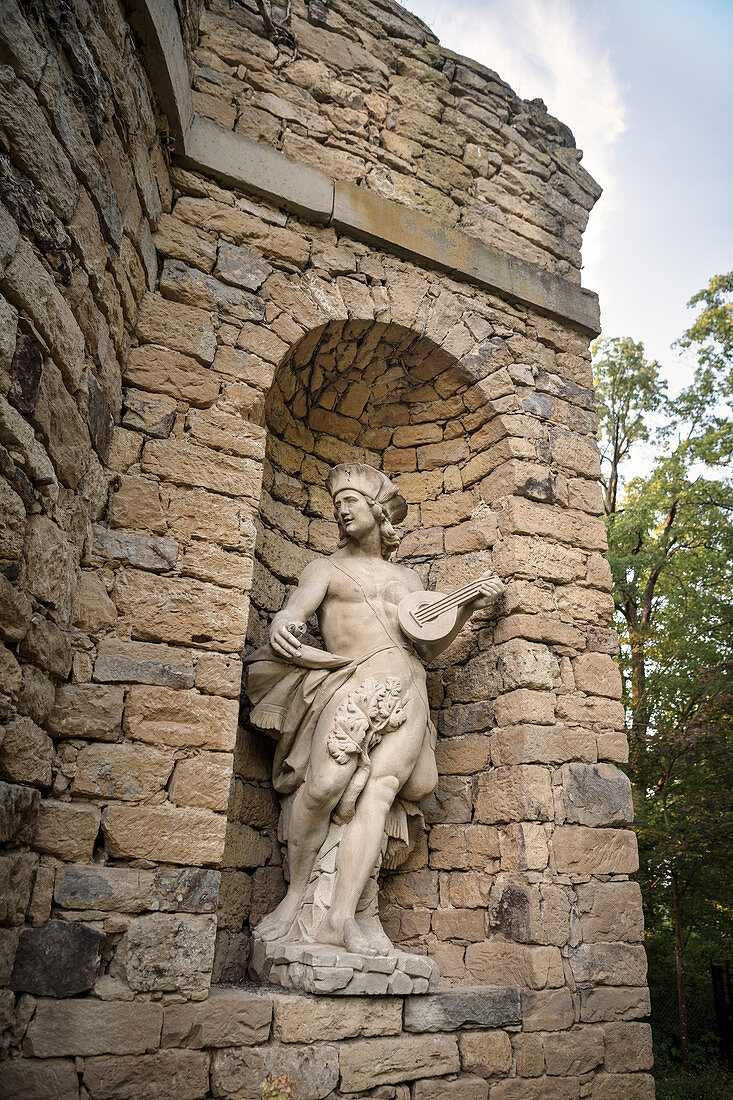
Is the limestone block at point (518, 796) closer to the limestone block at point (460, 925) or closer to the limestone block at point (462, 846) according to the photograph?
the limestone block at point (462, 846)

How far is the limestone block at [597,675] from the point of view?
152 inches

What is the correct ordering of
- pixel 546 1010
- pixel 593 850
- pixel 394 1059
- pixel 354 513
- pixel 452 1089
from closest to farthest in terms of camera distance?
pixel 394 1059 → pixel 452 1089 → pixel 546 1010 → pixel 593 850 → pixel 354 513

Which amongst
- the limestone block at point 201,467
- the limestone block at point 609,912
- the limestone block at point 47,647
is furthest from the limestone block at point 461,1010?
the limestone block at point 201,467

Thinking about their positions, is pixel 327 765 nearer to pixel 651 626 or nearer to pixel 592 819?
pixel 592 819

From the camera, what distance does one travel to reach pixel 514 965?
10.7 feet

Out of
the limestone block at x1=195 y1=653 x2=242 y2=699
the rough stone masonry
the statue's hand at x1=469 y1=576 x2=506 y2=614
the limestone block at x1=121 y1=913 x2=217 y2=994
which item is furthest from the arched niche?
the limestone block at x1=121 y1=913 x2=217 y2=994

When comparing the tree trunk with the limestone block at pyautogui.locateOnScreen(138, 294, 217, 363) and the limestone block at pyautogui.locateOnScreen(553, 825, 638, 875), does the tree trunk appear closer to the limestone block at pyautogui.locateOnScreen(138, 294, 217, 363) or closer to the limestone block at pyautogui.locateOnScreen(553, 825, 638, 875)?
the limestone block at pyautogui.locateOnScreen(553, 825, 638, 875)

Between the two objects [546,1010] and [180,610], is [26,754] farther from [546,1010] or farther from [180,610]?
[546,1010]

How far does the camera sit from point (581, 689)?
3.84 m

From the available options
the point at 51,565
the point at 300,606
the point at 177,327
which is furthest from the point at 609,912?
the point at 177,327

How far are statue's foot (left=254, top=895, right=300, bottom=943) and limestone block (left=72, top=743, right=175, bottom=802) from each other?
901 millimetres

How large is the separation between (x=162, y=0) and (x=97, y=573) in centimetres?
233

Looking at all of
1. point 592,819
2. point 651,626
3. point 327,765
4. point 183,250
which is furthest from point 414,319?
point 651,626

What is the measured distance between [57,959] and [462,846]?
6.60 ft
